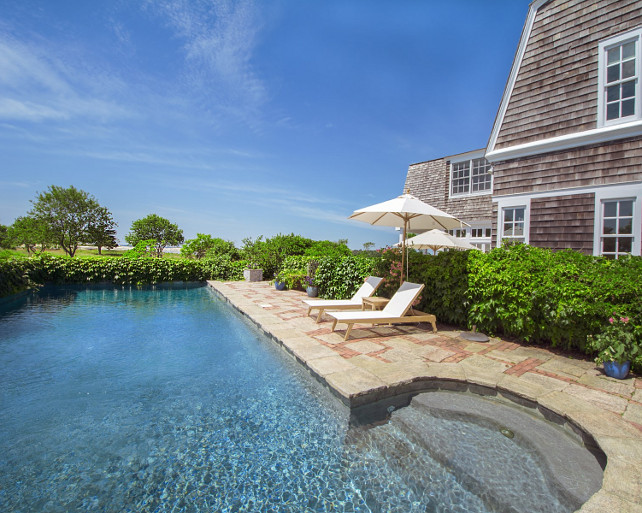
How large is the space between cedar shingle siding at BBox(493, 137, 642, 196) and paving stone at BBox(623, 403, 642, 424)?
555cm

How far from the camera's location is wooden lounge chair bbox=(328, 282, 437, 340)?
5.34m

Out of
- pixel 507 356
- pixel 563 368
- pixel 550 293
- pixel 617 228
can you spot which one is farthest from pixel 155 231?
pixel 563 368

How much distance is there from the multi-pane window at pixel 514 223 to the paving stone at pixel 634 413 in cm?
576

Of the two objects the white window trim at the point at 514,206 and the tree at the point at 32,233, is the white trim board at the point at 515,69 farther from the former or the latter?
the tree at the point at 32,233

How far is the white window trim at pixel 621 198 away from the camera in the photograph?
20.5ft

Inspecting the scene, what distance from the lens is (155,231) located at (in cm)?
6519

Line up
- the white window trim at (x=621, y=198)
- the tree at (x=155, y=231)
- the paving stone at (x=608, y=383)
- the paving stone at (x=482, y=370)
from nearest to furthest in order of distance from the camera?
the paving stone at (x=608, y=383)
the paving stone at (x=482, y=370)
the white window trim at (x=621, y=198)
the tree at (x=155, y=231)

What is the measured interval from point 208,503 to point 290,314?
5.52 m

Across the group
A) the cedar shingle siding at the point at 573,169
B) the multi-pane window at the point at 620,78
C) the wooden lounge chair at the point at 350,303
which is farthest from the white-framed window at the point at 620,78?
the wooden lounge chair at the point at 350,303

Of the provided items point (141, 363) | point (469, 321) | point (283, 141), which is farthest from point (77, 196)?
point (469, 321)

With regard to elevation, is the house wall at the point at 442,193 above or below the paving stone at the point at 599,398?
above

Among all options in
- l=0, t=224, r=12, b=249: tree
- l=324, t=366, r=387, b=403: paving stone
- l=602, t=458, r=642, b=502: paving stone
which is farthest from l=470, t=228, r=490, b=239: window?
l=0, t=224, r=12, b=249: tree

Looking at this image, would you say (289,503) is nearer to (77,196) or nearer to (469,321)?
(469,321)

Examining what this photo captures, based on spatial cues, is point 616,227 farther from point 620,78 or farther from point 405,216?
point 405,216
